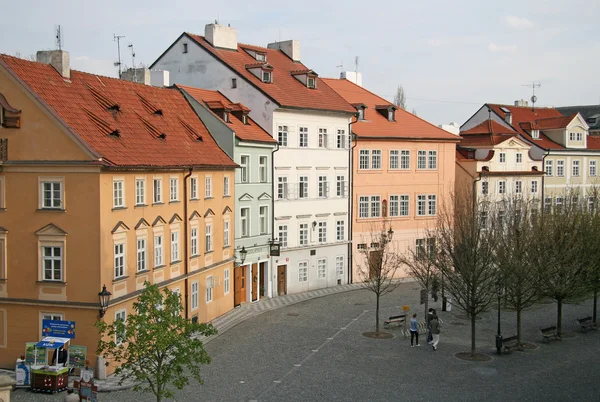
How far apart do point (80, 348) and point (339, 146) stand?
996 inches

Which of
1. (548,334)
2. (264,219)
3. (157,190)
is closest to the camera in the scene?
(157,190)

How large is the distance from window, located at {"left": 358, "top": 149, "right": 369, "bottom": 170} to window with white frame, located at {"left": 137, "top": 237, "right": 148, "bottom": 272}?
2234 cm

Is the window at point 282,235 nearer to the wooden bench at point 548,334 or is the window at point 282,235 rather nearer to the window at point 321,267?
the window at point 321,267

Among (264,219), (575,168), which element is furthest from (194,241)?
(575,168)

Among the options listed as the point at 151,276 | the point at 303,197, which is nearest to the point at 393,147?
the point at 303,197

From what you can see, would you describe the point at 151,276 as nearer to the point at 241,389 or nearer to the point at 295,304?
the point at 241,389

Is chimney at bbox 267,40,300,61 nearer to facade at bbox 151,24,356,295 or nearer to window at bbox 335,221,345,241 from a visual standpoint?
facade at bbox 151,24,356,295


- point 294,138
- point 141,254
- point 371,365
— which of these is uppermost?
point 294,138

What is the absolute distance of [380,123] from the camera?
166 ft

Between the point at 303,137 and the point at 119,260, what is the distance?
19775 mm

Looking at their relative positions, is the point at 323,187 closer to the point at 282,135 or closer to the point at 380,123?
the point at 282,135

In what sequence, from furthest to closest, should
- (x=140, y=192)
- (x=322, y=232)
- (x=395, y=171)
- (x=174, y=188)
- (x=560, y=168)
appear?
(x=560, y=168) < (x=395, y=171) < (x=322, y=232) < (x=174, y=188) < (x=140, y=192)

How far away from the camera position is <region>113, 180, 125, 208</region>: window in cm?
2676

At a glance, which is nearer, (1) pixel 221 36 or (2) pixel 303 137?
(2) pixel 303 137
